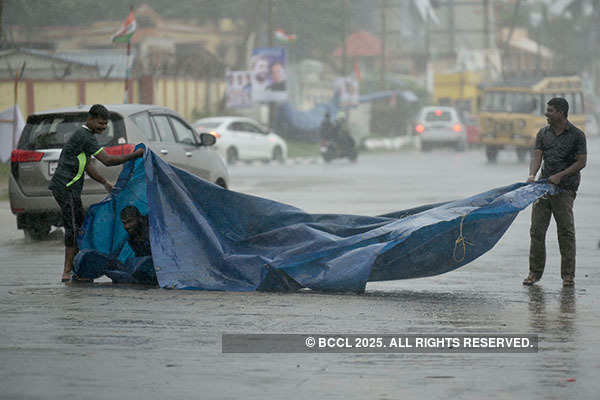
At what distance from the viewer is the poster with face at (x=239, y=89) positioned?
41125 mm

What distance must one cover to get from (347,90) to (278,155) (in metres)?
14.6

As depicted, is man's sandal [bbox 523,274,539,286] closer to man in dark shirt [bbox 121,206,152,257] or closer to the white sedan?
man in dark shirt [bbox 121,206,152,257]

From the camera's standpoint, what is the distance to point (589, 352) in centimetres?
643

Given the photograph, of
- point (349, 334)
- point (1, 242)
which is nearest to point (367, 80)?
point (1, 242)

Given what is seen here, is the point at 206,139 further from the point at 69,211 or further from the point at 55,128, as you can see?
the point at 69,211

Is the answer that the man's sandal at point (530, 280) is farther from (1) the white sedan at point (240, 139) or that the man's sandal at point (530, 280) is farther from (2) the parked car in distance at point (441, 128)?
(2) the parked car in distance at point (441, 128)

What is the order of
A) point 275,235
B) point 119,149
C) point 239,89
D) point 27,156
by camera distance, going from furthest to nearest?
1. point 239,89
2. point 27,156
3. point 119,149
4. point 275,235

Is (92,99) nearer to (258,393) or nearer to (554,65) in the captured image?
(258,393)

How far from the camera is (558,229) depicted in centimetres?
933

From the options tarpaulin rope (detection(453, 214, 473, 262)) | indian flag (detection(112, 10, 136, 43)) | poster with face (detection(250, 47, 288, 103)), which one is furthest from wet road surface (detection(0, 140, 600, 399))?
poster with face (detection(250, 47, 288, 103))

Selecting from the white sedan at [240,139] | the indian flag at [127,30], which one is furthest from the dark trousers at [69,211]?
the white sedan at [240,139]

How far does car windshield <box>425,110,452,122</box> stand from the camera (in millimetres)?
43688

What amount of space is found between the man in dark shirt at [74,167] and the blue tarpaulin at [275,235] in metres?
0.14

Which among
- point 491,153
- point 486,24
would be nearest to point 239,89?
point 491,153
